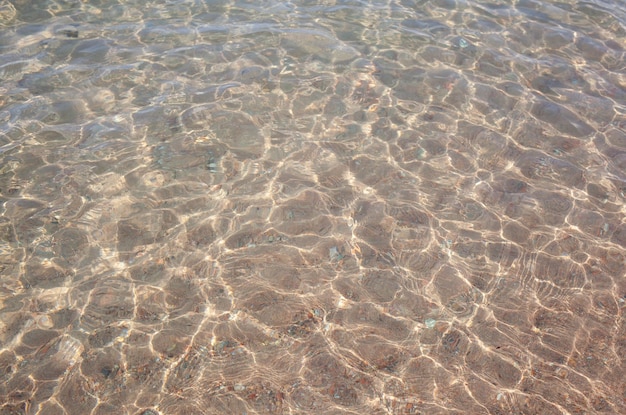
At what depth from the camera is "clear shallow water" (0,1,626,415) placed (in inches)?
187

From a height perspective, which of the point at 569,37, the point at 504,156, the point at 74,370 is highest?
the point at 569,37

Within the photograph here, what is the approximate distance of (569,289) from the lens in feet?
18.5

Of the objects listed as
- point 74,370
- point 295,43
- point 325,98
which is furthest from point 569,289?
point 295,43

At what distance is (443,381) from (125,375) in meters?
3.08

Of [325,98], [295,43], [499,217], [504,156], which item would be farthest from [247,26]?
[499,217]

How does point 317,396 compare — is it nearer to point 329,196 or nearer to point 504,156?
point 329,196

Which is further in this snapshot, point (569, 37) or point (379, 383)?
point (569, 37)

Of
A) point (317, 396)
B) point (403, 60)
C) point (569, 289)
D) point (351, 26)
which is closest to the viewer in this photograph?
point (317, 396)

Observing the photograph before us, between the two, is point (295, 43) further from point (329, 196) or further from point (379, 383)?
point (379, 383)

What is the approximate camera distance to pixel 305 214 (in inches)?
243

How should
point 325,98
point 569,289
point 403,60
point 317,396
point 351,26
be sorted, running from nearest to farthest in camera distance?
point 317,396 → point 569,289 → point 325,98 → point 403,60 → point 351,26

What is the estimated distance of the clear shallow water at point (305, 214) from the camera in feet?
15.6

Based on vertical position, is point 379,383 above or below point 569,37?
below

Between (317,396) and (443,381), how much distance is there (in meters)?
1.25
